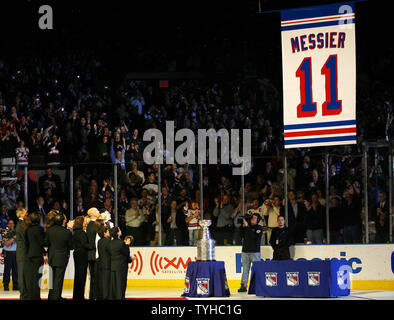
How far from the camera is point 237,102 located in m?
27.4

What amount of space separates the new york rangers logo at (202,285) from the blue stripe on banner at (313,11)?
5740mm

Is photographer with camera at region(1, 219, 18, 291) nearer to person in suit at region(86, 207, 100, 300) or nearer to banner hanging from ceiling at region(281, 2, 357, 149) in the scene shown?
person in suit at region(86, 207, 100, 300)

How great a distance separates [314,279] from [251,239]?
2.11m

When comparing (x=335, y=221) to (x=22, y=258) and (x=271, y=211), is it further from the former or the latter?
(x=22, y=258)

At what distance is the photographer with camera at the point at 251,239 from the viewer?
17.3 m

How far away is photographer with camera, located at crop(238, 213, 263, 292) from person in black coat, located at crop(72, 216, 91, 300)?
4.24m

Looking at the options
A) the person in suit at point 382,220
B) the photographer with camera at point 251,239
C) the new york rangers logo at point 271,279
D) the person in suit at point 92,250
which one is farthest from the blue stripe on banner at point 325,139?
Result: the person in suit at point 382,220

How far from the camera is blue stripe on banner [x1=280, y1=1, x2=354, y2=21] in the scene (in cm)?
1300

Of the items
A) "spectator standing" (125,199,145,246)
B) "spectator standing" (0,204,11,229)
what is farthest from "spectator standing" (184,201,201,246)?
"spectator standing" (0,204,11,229)

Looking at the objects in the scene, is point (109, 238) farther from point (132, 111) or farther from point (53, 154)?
point (132, 111)

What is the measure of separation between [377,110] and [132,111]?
8.23 m

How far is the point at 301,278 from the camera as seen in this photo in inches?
621

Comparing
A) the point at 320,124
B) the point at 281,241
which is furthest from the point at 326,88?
the point at 281,241
